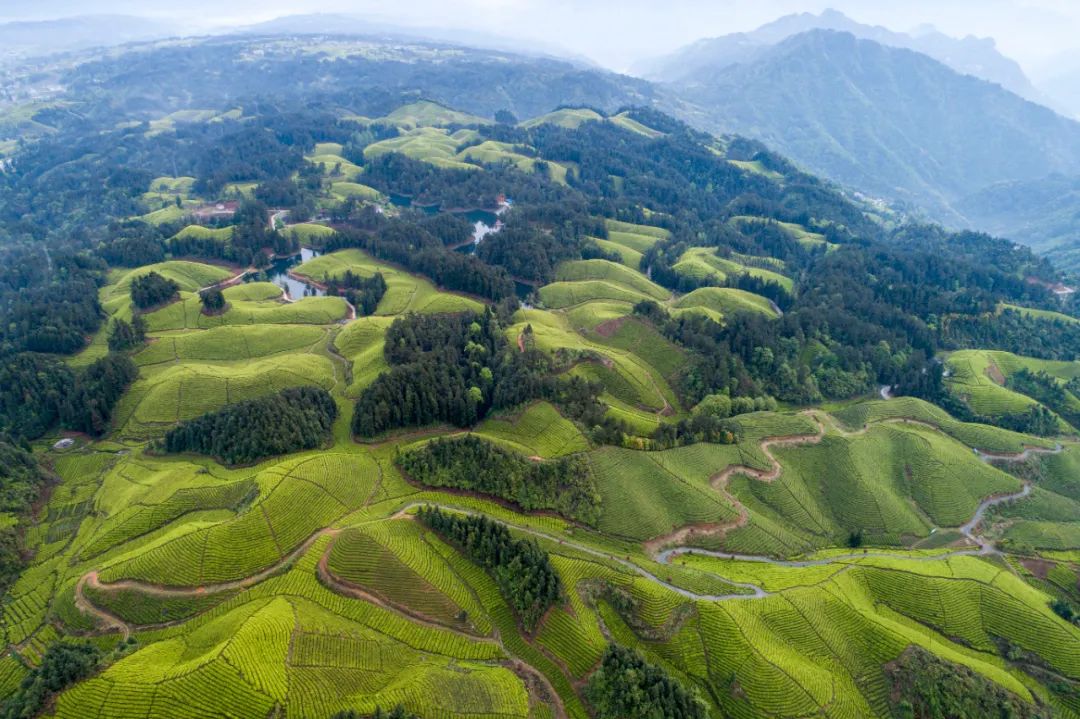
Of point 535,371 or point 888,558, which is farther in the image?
point 535,371

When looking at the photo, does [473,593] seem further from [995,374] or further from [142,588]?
[995,374]

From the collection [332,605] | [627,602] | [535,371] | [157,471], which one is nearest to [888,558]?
[627,602]

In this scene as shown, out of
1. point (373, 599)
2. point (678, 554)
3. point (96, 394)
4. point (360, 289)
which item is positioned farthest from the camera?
point (360, 289)

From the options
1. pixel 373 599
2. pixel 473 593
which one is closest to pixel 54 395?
pixel 373 599

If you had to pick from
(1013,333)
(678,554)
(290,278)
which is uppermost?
(1013,333)

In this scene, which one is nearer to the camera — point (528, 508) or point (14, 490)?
point (528, 508)

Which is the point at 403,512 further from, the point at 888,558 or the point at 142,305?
the point at 142,305

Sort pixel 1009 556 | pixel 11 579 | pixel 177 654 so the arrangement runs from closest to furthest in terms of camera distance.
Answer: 1. pixel 177 654
2. pixel 11 579
3. pixel 1009 556

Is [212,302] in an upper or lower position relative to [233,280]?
upper
